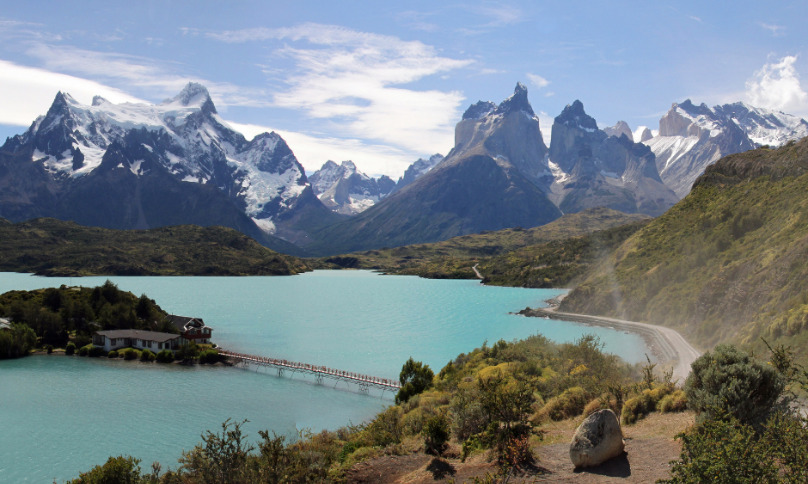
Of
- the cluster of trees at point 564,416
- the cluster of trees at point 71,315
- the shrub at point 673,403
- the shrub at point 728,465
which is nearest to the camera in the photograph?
the shrub at point 728,465

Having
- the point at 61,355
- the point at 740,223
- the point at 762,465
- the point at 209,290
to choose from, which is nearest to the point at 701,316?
the point at 740,223

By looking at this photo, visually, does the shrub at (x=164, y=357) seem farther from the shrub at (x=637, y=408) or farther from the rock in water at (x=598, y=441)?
the rock in water at (x=598, y=441)

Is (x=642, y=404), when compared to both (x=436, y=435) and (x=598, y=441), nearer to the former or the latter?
(x=598, y=441)

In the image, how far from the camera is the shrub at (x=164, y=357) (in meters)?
71.3

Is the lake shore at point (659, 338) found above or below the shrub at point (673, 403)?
below

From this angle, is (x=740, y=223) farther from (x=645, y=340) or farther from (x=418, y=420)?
(x=418, y=420)

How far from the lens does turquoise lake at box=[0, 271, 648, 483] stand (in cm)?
4116

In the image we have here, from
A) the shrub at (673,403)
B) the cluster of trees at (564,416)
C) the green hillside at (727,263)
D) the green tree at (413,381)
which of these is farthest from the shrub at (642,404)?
the green tree at (413,381)

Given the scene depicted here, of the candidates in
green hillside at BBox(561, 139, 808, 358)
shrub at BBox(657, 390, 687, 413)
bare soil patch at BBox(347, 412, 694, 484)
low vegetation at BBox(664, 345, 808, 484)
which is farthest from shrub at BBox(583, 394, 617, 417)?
green hillside at BBox(561, 139, 808, 358)

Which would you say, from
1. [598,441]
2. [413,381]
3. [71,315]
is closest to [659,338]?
[413,381]

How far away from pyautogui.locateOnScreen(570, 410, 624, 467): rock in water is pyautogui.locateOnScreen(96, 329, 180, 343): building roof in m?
68.4

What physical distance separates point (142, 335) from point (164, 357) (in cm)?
741

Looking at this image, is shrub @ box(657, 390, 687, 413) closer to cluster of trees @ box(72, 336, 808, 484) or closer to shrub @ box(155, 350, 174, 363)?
cluster of trees @ box(72, 336, 808, 484)

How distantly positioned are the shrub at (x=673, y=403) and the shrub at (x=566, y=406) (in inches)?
146
